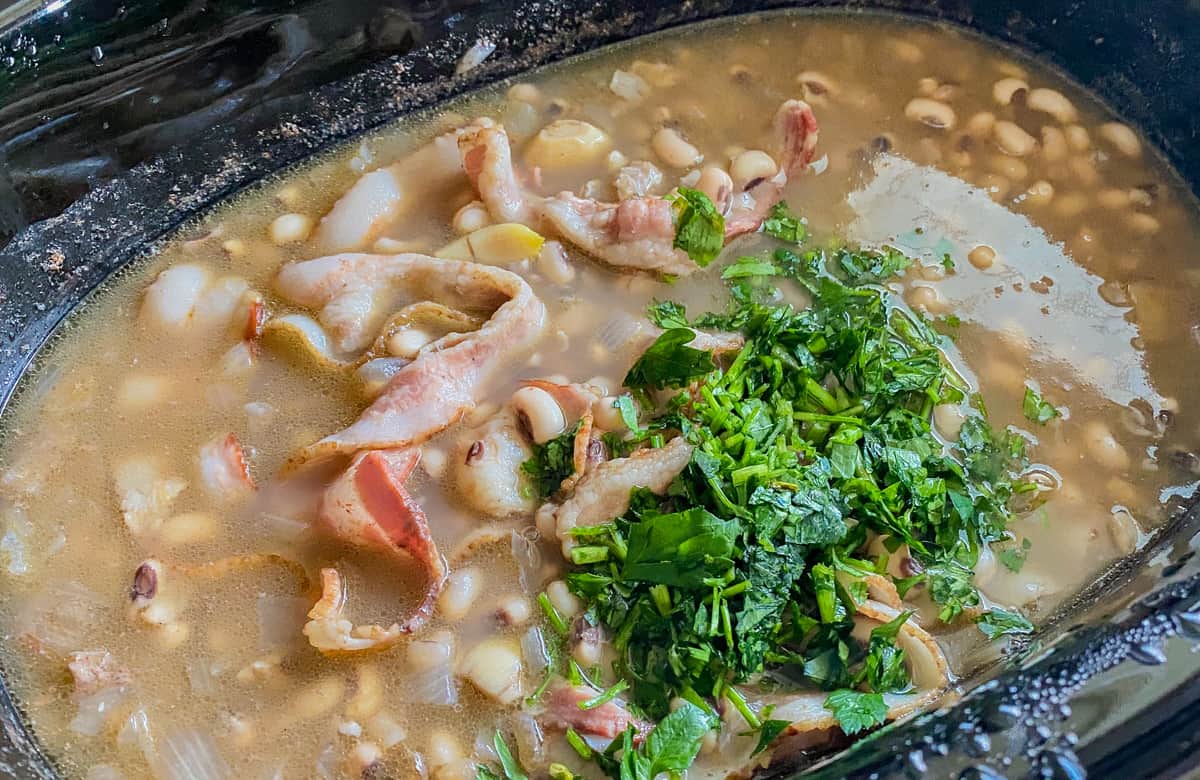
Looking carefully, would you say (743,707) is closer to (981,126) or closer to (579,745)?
(579,745)

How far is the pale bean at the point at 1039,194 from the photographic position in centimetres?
322

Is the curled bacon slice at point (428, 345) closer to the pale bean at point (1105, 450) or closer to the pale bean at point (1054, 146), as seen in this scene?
the pale bean at point (1105, 450)

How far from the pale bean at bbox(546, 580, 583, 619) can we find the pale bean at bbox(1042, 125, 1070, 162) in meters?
2.13

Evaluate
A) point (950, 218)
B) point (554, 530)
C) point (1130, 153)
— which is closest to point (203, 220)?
point (554, 530)

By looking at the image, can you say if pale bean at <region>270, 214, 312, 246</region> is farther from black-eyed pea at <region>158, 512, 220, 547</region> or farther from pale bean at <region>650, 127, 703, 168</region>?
pale bean at <region>650, 127, 703, 168</region>

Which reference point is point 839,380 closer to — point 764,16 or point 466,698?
point 466,698

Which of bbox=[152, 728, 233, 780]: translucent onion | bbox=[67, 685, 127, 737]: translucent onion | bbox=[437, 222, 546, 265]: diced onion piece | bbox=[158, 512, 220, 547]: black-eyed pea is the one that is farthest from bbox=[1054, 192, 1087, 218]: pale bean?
bbox=[67, 685, 127, 737]: translucent onion

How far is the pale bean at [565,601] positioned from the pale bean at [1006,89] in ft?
7.37

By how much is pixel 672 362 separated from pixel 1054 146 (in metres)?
1.60

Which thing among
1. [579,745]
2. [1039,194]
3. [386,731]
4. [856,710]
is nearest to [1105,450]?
[1039,194]

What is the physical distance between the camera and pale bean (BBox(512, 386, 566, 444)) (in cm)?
256

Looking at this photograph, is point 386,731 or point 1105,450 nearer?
point 386,731

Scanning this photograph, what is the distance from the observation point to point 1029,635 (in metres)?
2.46

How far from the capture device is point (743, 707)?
2195 millimetres
